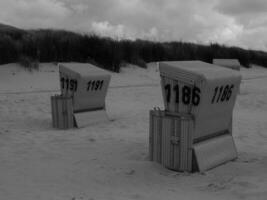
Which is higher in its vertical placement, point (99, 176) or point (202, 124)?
point (202, 124)

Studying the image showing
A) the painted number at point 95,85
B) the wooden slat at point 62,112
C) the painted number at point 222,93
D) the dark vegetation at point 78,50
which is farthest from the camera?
the dark vegetation at point 78,50

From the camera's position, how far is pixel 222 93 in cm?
576

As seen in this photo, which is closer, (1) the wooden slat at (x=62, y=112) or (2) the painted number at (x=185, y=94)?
(2) the painted number at (x=185, y=94)

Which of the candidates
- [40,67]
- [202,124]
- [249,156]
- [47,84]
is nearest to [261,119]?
[249,156]

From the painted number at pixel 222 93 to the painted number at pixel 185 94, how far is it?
293 mm

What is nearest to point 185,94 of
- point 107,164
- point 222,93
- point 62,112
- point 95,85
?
point 222,93

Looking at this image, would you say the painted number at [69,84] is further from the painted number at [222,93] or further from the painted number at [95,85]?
the painted number at [222,93]

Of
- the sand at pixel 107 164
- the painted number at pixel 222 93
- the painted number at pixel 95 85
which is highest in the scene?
the painted number at pixel 222 93

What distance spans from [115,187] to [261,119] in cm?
640

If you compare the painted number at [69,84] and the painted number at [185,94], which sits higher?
the painted number at [185,94]

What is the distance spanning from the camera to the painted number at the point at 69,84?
9523mm

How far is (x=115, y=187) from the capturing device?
4828mm

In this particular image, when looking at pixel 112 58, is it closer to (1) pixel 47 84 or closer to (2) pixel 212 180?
(1) pixel 47 84

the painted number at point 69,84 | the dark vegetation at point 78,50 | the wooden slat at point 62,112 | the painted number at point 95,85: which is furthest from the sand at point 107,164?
the dark vegetation at point 78,50
